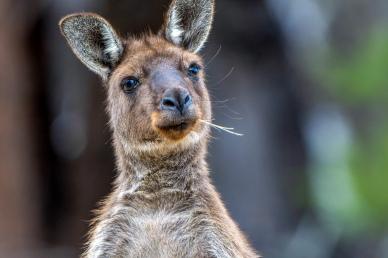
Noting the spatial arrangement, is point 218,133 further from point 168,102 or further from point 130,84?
point 168,102

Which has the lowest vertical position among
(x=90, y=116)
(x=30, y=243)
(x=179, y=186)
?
(x=30, y=243)

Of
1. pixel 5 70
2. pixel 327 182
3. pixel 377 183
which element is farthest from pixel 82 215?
pixel 377 183

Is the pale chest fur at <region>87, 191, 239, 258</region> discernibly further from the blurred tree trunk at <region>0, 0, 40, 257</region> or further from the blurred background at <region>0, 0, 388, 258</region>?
the blurred tree trunk at <region>0, 0, 40, 257</region>

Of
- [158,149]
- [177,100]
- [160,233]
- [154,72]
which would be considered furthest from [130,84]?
[160,233]

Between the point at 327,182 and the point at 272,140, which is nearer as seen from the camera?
the point at 272,140

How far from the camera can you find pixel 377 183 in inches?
891

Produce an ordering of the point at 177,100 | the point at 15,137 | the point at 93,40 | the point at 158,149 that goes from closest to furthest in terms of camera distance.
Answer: the point at 177,100, the point at 158,149, the point at 93,40, the point at 15,137

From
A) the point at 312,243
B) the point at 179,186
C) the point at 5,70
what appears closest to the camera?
the point at 179,186

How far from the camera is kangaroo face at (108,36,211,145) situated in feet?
25.7

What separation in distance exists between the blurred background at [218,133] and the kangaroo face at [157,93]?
22.8 feet

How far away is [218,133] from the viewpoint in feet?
53.6

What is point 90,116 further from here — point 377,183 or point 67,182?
point 377,183

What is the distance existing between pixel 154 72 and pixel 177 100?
48 centimetres

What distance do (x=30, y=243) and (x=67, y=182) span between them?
1.50 metres
